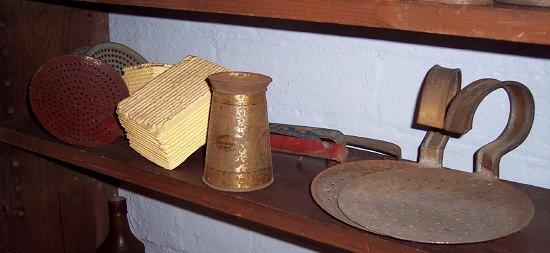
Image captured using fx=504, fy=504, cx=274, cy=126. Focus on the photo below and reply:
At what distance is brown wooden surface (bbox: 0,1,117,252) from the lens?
0.96 m

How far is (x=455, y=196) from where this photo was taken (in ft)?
2.13

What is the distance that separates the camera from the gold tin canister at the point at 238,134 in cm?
65

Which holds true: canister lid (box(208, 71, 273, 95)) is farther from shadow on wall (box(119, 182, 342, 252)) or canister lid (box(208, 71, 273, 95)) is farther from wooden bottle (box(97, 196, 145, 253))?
wooden bottle (box(97, 196, 145, 253))

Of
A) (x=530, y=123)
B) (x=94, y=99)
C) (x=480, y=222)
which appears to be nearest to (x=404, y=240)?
(x=480, y=222)

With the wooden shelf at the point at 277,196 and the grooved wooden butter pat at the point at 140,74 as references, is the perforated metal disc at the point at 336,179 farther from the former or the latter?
the grooved wooden butter pat at the point at 140,74

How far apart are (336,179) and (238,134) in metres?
0.15

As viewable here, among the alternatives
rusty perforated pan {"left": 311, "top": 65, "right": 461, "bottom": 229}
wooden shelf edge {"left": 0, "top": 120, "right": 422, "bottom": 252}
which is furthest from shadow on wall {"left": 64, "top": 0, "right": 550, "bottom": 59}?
wooden shelf edge {"left": 0, "top": 120, "right": 422, "bottom": 252}

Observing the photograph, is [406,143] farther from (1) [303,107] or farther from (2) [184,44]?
(2) [184,44]

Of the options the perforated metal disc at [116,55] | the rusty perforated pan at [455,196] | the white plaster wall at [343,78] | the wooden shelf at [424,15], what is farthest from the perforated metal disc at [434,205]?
the perforated metal disc at [116,55]

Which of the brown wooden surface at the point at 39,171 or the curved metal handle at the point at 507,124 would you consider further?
the brown wooden surface at the point at 39,171

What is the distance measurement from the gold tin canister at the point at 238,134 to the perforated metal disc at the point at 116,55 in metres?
0.32

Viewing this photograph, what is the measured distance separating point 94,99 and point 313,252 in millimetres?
490

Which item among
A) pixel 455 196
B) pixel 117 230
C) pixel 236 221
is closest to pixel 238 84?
pixel 455 196

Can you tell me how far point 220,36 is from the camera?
0.98 m
